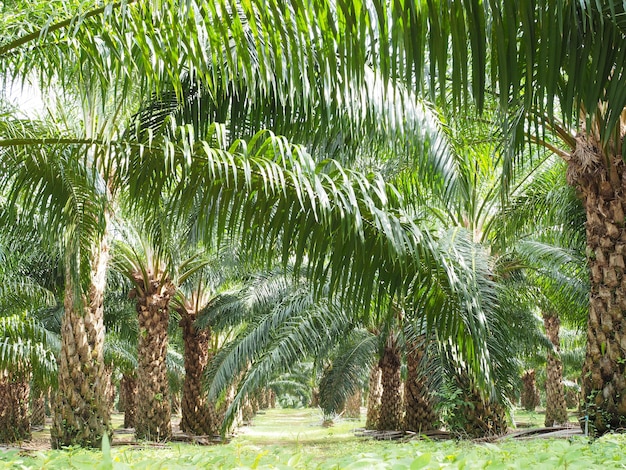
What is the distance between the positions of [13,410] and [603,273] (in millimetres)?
14536

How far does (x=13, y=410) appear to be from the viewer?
16453 mm

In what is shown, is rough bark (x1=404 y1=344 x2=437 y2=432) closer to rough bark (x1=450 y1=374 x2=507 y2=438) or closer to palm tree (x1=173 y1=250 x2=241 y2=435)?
rough bark (x1=450 y1=374 x2=507 y2=438)

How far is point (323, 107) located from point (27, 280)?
965 cm

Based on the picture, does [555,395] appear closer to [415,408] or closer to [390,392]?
[390,392]

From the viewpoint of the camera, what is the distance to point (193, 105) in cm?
604

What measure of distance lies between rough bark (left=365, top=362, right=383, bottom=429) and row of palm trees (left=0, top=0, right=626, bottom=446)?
1207cm

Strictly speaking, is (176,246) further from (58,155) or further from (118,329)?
(118,329)

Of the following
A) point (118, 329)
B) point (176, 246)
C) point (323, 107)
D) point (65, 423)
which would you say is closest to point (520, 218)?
point (176, 246)

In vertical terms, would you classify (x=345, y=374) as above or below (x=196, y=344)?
below

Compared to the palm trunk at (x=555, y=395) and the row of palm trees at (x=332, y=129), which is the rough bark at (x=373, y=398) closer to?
the palm trunk at (x=555, y=395)

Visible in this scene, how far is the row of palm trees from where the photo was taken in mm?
2744

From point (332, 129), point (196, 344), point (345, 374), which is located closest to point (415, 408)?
point (345, 374)

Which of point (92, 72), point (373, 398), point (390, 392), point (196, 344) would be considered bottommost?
point (373, 398)

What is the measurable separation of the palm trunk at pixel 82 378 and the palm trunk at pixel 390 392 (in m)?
8.48
